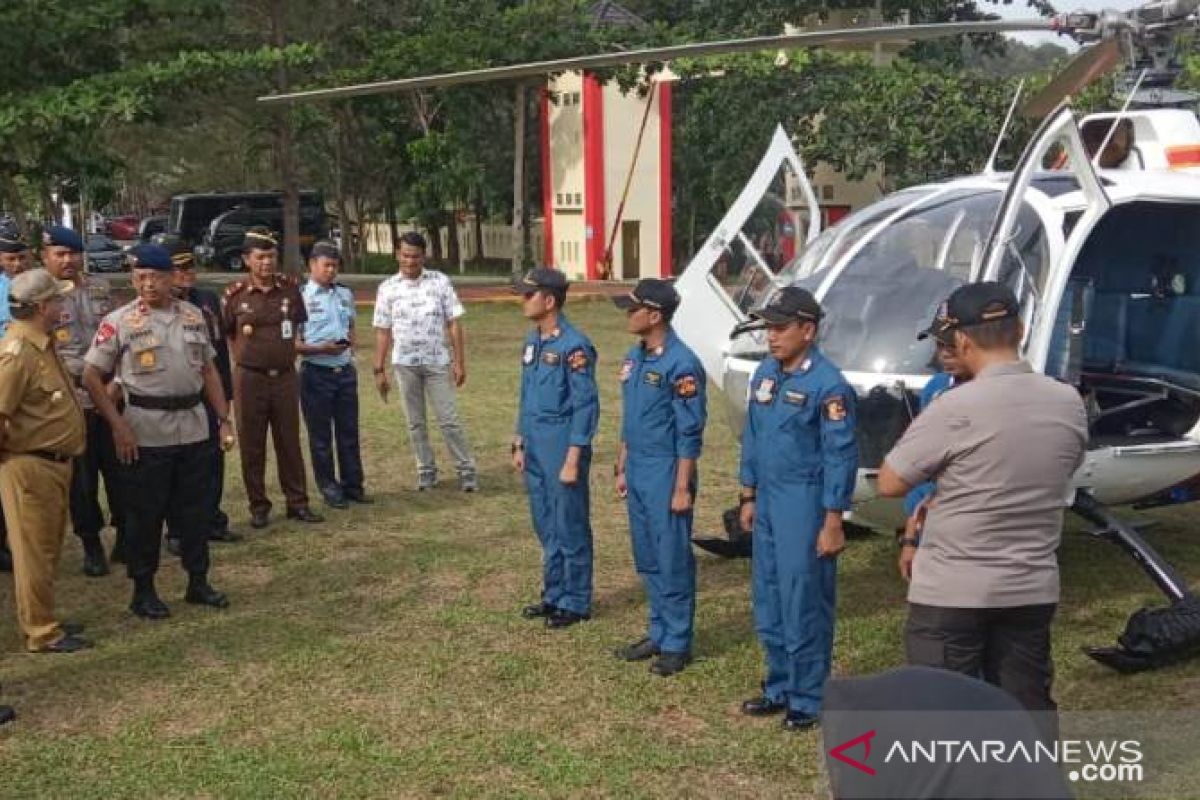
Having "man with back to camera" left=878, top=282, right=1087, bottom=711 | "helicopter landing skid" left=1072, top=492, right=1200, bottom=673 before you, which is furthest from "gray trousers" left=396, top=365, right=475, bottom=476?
"man with back to camera" left=878, top=282, right=1087, bottom=711

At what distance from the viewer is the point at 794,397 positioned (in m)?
4.50

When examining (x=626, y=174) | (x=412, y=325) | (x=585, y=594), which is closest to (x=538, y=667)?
(x=585, y=594)

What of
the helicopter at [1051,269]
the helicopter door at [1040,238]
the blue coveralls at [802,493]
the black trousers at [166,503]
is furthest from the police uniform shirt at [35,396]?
the helicopter door at [1040,238]

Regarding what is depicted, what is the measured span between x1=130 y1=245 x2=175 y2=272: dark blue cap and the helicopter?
104 cm

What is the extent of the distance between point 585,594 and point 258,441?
279cm

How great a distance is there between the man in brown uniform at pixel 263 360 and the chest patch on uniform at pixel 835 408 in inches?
164

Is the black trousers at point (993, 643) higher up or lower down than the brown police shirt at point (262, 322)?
lower down

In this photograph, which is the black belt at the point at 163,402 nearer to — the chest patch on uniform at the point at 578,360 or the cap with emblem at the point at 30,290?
the cap with emblem at the point at 30,290

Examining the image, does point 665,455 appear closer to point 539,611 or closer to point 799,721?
point 799,721

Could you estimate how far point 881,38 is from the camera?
5.20 metres

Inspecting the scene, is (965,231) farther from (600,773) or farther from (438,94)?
(438,94)

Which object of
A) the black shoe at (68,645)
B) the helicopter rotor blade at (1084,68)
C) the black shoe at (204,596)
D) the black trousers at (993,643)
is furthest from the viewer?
the helicopter rotor blade at (1084,68)

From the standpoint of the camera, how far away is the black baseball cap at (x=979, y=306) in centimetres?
339

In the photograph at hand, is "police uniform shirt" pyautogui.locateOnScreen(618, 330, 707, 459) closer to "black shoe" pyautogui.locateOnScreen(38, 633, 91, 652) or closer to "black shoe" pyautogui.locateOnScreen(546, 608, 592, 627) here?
"black shoe" pyautogui.locateOnScreen(546, 608, 592, 627)
